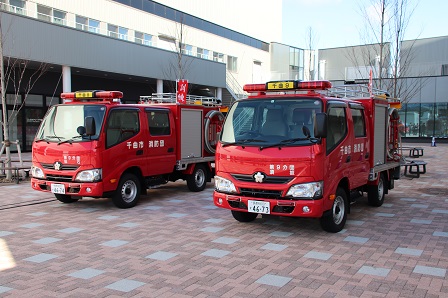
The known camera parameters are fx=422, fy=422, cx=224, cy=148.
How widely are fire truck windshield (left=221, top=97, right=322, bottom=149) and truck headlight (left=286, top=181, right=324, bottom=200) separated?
625mm

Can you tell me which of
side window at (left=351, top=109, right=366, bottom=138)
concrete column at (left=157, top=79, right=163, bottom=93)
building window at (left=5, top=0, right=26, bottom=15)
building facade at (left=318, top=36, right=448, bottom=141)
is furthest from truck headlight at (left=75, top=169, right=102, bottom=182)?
building facade at (left=318, top=36, right=448, bottom=141)

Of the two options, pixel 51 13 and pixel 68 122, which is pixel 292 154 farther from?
pixel 51 13

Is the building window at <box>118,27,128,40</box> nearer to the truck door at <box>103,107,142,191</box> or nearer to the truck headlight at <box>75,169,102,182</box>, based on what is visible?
the truck door at <box>103,107,142,191</box>

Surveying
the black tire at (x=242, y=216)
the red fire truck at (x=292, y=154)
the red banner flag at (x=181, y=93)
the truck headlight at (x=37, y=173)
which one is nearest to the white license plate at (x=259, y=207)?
the red fire truck at (x=292, y=154)

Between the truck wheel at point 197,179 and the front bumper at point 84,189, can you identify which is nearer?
the front bumper at point 84,189

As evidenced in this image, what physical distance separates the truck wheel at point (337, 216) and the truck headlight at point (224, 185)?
153cm

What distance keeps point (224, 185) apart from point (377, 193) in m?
3.83

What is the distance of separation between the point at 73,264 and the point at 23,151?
59.5 ft

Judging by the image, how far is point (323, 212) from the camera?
6438 mm

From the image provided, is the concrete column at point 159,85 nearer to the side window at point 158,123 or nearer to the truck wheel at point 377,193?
the side window at point 158,123

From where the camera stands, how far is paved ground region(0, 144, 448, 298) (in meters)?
4.60

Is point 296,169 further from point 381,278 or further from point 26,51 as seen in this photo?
point 26,51

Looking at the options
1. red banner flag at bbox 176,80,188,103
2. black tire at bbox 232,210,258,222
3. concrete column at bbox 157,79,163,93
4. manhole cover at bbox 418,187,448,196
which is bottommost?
manhole cover at bbox 418,187,448,196

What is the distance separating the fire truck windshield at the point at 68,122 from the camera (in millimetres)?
8320
